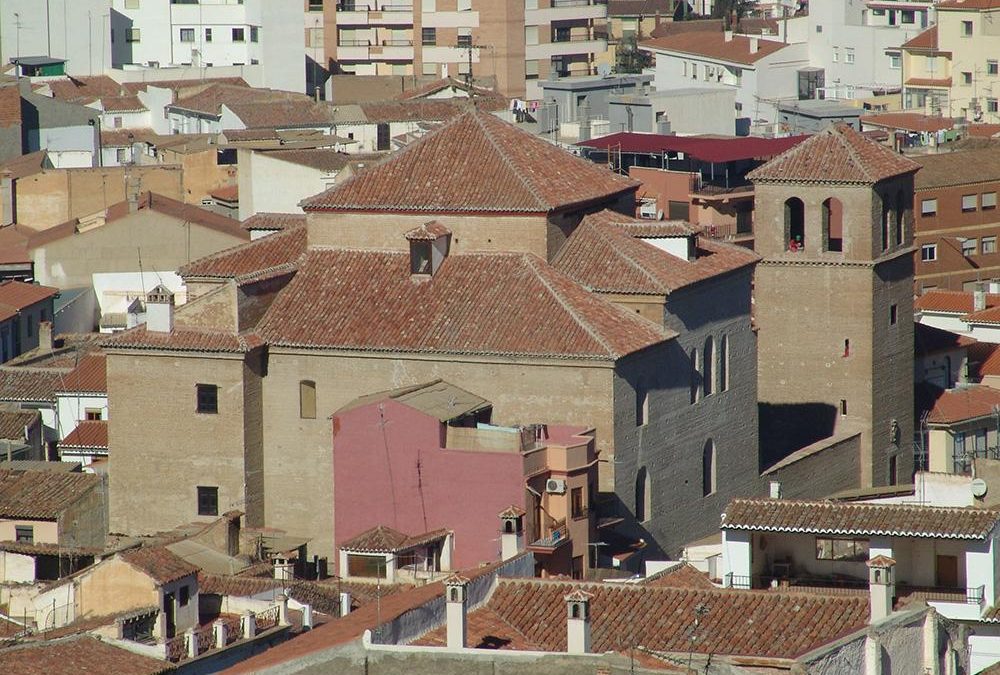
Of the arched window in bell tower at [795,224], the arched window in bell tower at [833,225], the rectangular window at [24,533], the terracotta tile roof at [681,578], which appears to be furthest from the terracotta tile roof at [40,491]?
the arched window in bell tower at [833,225]

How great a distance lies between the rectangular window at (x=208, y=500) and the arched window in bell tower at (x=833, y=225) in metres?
14.6

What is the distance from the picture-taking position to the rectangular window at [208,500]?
46344mm

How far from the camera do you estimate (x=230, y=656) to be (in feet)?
116

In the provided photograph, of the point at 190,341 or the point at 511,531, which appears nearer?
the point at 511,531

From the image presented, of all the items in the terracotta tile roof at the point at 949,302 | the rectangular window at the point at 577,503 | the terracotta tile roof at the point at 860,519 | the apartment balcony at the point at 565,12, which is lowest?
the terracotta tile roof at the point at 949,302

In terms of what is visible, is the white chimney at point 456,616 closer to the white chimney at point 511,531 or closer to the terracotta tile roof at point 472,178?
the white chimney at point 511,531

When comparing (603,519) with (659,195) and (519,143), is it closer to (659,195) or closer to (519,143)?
(519,143)

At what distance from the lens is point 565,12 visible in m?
115

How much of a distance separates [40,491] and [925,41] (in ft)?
190

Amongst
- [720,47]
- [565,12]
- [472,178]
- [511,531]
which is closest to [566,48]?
[565,12]

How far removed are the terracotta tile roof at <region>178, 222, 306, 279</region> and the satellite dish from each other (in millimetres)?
14210

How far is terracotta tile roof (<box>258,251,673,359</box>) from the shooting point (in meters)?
45.2

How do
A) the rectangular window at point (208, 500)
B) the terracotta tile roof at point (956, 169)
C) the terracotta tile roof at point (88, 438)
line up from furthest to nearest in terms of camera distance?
the terracotta tile roof at point (956, 169) → the terracotta tile roof at point (88, 438) → the rectangular window at point (208, 500)

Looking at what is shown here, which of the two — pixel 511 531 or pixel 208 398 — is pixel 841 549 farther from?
pixel 208 398
